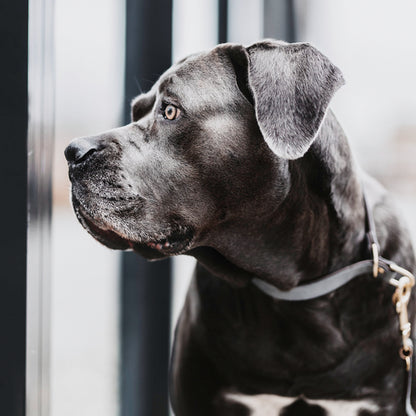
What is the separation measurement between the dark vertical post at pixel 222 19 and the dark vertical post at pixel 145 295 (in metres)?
0.51

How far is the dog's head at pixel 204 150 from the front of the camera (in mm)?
1068

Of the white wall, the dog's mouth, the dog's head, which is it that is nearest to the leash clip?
the dog's head

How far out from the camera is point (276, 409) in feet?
4.39

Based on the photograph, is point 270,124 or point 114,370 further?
point 114,370

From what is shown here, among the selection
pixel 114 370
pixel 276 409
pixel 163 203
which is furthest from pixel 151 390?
pixel 163 203

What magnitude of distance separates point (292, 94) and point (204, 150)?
0.63 feet

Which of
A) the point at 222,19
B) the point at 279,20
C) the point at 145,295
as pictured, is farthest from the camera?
the point at 279,20

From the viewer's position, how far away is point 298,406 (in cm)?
133

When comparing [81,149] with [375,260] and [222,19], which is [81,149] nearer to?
[375,260]

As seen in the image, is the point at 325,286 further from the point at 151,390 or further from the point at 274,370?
the point at 151,390

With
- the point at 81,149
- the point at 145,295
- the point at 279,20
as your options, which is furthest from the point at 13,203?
the point at 279,20

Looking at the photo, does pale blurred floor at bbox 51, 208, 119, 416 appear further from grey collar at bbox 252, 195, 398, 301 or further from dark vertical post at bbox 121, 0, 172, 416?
grey collar at bbox 252, 195, 398, 301

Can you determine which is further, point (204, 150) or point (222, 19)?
point (222, 19)

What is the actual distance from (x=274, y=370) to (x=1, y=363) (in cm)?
57
